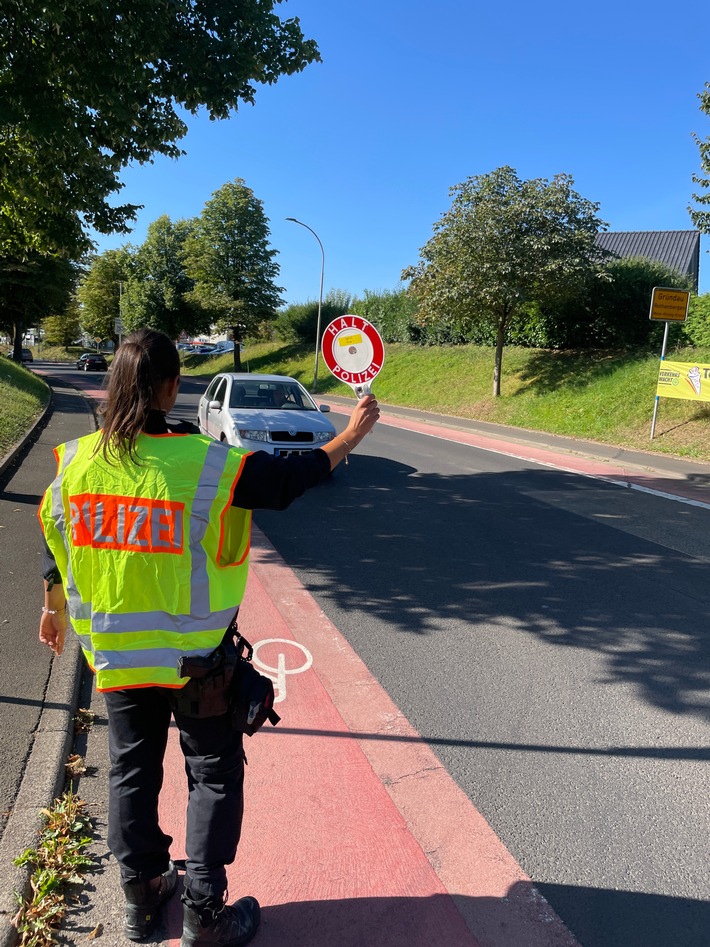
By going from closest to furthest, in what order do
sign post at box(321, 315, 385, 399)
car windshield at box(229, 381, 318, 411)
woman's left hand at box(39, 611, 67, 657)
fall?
1. woman's left hand at box(39, 611, 67, 657)
2. sign post at box(321, 315, 385, 399)
3. car windshield at box(229, 381, 318, 411)

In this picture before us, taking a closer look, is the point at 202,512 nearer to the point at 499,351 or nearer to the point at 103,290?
the point at 499,351

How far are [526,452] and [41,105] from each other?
1164 cm

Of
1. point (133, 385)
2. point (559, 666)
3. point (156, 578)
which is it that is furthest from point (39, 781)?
point (559, 666)

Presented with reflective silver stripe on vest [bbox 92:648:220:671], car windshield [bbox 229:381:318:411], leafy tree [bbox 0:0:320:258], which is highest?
leafy tree [bbox 0:0:320:258]

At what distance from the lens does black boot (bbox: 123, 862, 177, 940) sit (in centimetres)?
215

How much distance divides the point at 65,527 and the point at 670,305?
16.4 metres

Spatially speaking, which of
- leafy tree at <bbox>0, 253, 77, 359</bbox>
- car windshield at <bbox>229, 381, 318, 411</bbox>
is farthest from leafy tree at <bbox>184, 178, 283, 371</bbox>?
car windshield at <bbox>229, 381, 318, 411</bbox>

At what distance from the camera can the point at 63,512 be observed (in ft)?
6.68

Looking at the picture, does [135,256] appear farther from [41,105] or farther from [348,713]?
[348,713]

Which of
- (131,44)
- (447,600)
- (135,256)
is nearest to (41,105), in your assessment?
(131,44)

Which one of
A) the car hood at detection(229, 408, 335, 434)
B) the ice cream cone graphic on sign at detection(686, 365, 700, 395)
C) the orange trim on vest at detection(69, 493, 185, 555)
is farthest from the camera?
the ice cream cone graphic on sign at detection(686, 365, 700, 395)

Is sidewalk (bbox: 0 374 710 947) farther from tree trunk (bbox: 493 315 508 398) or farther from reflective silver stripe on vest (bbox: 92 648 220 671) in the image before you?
tree trunk (bbox: 493 315 508 398)

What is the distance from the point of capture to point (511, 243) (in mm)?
20469

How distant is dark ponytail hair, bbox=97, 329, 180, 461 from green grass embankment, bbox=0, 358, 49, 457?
963 centimetres
